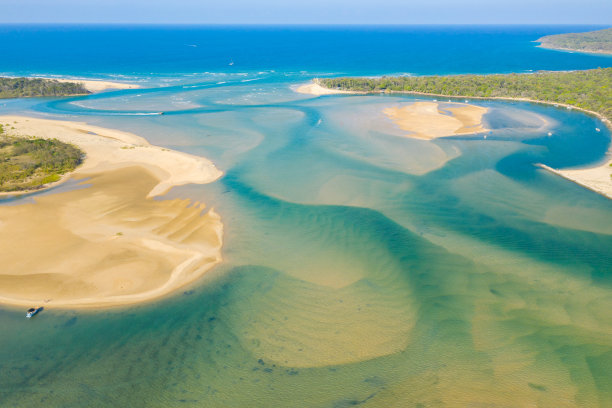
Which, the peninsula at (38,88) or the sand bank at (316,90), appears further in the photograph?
the sand bank at (316,90)

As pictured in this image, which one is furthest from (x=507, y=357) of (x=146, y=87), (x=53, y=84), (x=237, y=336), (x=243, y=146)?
(x=53, y=84)

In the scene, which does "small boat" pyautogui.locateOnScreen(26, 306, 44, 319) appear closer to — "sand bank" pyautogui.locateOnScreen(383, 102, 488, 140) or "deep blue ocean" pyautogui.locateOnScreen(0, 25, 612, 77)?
"sand bank" pyautogui.locateOnScreen(383, 102, 488, 140)

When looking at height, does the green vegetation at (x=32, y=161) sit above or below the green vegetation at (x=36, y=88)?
below

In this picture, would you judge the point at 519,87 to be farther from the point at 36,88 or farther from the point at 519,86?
the point at 36,88

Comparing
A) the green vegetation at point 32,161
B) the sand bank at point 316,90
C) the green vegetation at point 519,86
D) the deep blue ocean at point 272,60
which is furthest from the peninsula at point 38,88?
the green vegetation at point 519,86

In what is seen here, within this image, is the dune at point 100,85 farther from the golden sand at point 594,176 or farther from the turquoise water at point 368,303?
the golden sand at point 594,176

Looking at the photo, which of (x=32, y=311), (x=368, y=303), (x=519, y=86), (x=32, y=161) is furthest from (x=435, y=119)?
(x=32, y=311)

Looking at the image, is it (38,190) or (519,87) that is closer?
(38,190)
